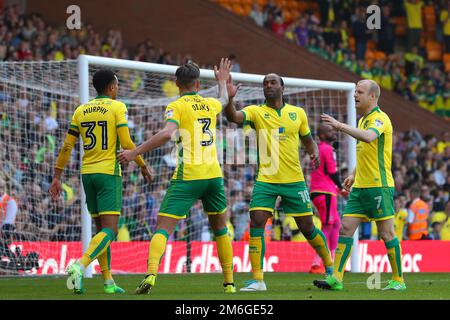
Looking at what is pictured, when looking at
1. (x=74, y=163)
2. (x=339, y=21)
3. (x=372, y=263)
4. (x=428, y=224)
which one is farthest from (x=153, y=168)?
(x=339, y=21)

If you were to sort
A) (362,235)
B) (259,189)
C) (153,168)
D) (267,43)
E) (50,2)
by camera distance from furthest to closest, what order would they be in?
(267,43), (50,2), (362,235), (153,168), (259,189)

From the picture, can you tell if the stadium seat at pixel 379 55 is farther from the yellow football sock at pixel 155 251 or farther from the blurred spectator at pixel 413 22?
the yellow football sock at pixel 155 251

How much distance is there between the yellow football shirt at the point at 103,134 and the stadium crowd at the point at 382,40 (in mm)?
17745

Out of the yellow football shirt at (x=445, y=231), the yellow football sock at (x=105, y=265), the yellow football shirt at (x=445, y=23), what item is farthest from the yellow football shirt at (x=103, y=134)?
the yellow football shirt at (x=445, y=23)

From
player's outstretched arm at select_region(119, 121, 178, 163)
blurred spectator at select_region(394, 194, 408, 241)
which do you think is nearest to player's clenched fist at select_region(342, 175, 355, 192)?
player's outstretched arm at select_region(119, 121, 178, 163)

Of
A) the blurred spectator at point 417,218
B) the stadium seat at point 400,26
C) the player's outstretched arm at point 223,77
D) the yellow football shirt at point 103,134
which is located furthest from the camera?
the stadium seat at point 400,26

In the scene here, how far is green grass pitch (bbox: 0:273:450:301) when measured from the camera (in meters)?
10.1

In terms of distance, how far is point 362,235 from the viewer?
20953mm

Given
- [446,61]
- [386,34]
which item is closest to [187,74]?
[386,34]

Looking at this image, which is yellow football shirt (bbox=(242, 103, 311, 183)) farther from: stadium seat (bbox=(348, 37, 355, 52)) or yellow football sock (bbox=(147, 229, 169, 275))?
stadium seat (bbox=(348, 37, 355, 52))

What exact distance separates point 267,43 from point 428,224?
6.95 metres

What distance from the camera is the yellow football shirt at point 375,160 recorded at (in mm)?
11125
